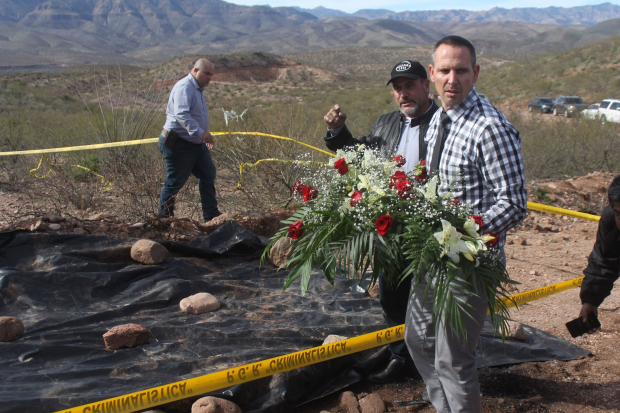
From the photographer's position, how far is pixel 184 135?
17.6ft

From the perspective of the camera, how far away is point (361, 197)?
208 centimetres

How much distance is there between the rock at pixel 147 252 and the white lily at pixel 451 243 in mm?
2851

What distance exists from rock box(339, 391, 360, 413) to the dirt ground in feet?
0.09

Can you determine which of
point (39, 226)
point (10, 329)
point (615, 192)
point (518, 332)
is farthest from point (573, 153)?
point (10, 329)

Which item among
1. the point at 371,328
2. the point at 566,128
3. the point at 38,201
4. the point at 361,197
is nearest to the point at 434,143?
the point at 361,197

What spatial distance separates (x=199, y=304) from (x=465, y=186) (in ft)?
6.82

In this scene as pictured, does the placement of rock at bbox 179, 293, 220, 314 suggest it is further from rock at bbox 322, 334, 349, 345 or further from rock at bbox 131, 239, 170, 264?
rock at bbox 322, 334, 349, 345

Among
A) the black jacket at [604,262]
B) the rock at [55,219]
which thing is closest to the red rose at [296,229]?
the black jacket at [604,262]

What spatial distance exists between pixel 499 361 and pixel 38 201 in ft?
24.3

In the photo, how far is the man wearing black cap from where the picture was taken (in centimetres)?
284

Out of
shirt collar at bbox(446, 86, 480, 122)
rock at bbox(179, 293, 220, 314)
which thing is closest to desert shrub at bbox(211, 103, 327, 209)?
rock at bbox(179, 293, 220, 314)

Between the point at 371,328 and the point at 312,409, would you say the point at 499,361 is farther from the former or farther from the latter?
the point at 312,409

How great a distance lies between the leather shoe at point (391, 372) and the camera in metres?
2.84

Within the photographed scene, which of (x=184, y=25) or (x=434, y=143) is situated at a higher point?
(x=184, y=25)
